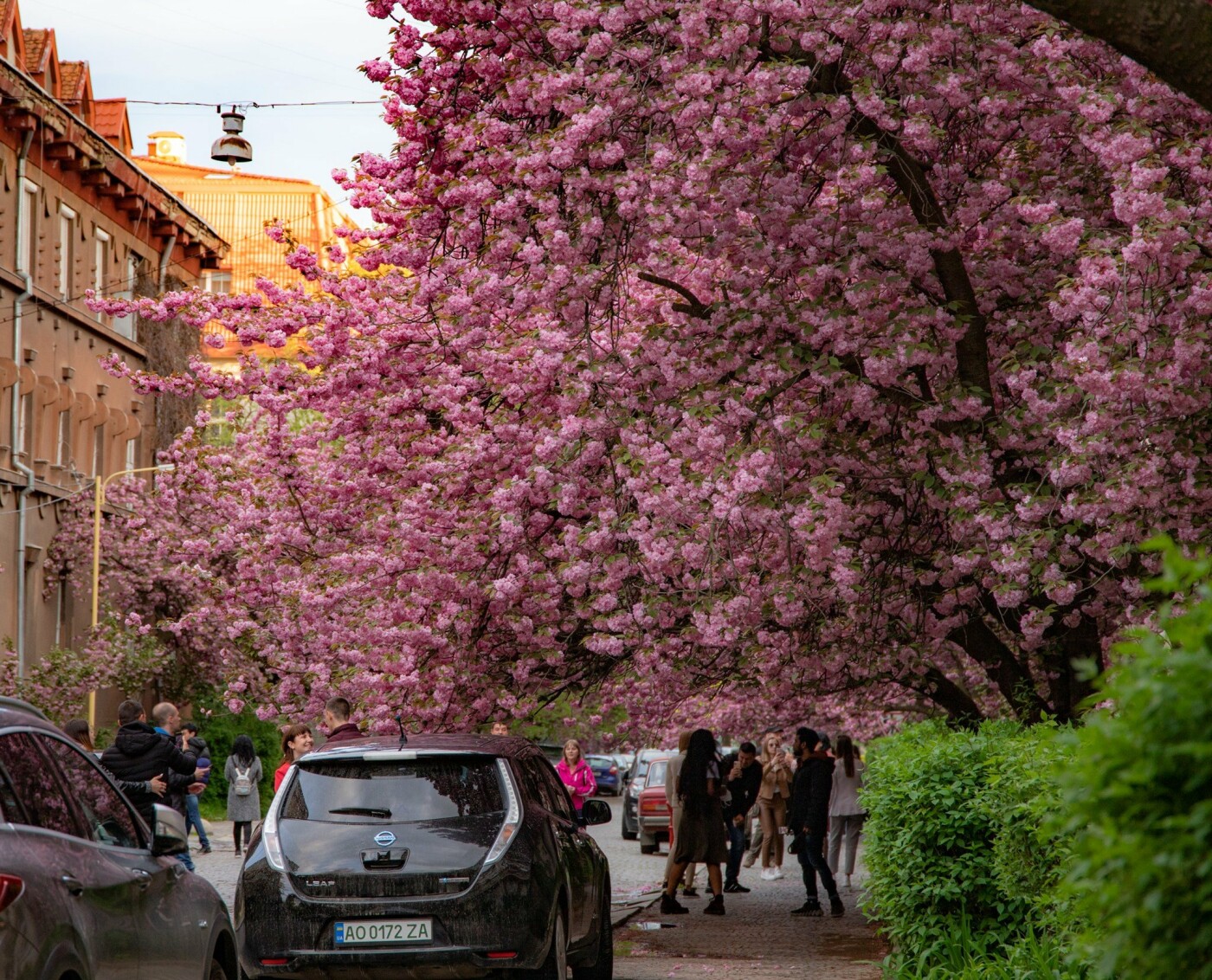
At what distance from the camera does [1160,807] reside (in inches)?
121

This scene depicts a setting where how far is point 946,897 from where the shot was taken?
9.73m

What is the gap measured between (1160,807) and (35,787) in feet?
15.0

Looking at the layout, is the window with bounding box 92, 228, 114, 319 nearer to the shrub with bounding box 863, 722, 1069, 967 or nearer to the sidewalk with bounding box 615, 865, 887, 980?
the sidewalk with bounding box 615, 865, 887, 980

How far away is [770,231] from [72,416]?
3024 cm

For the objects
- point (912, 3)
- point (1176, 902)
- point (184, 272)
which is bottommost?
point (1176, 902)

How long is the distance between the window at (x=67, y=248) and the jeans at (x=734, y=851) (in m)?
22.1

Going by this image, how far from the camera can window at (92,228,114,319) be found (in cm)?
4184

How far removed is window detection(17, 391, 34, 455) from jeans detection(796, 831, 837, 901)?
23.0 metres

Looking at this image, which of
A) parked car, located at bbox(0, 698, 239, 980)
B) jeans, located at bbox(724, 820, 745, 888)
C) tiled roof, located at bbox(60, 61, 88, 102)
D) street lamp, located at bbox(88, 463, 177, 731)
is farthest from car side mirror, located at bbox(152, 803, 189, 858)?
tiled roof, located at bbox(60, 61, 88, 102)

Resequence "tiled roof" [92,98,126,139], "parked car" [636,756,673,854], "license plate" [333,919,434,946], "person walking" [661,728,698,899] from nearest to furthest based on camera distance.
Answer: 1. "license plate" [333,919,434,946]
2. "person walking" [661,728,698,899]
3. "parked car" [636,756,673,854]
4. "tiled roof" [92,98,126,139]

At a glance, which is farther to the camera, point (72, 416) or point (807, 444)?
point (72, 416)

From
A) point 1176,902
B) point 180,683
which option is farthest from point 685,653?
point 180,683

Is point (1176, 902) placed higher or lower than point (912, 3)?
lower

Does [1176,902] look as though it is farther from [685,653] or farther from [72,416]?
[72,416]
